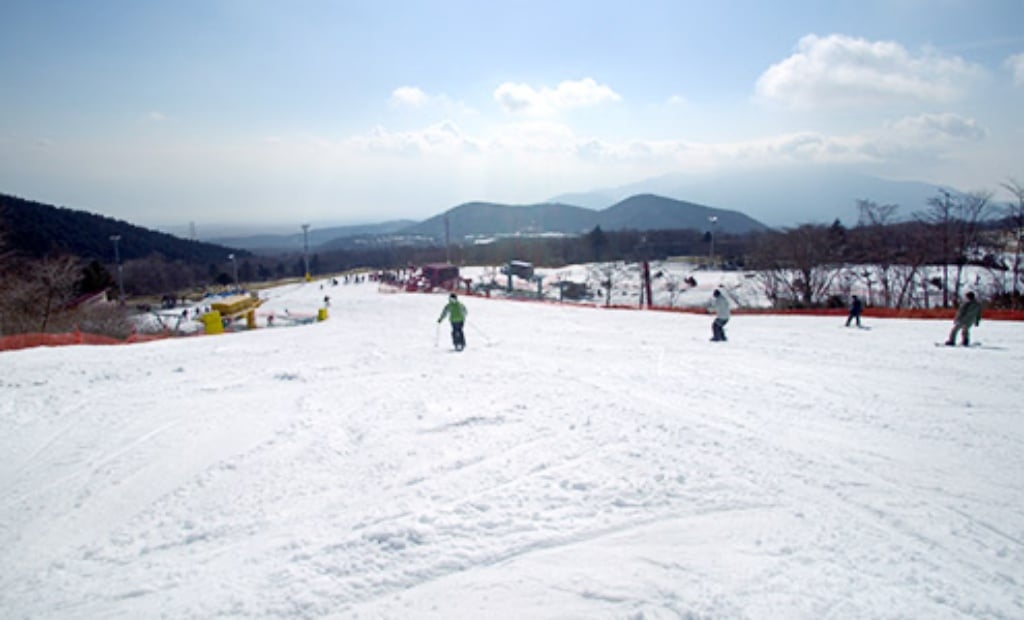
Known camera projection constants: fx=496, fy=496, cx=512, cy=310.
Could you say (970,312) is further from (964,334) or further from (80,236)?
(80,236)

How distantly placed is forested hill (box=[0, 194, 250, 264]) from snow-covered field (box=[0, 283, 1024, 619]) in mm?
76339

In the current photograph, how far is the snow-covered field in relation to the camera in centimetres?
372

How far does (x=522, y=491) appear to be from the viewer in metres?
5.14

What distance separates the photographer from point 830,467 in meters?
5.46

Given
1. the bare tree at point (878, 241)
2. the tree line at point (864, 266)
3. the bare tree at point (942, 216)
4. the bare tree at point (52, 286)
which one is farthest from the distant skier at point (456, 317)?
the bare tree at point (942, 216)

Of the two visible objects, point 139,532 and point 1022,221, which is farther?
point 1022,221

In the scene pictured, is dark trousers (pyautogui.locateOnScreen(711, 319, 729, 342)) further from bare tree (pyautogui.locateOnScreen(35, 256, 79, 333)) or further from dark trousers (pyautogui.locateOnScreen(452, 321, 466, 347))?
bare tree (pyautogui.locateOnScreen(35, 256, 79, 333))

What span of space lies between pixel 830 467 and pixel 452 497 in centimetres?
414

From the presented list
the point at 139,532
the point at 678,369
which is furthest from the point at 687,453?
the point at 139,532

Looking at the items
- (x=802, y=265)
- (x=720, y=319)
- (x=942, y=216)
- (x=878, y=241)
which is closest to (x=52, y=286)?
(x=720, y=319)

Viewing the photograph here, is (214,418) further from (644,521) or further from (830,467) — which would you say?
(830,467)

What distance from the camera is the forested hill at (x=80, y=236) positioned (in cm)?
7469

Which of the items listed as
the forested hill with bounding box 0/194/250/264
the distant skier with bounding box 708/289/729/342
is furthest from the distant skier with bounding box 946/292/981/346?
the forested hill with bounding box 0/194/250/264

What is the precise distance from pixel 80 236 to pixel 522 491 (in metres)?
118
